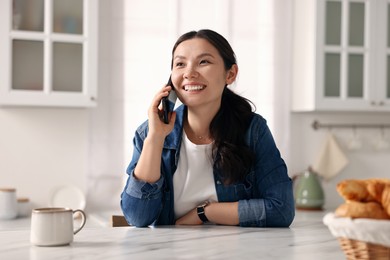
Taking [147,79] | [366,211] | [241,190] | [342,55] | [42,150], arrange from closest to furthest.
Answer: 1. [366,211]
2. [241,190]
3. [42,150]
4. [147,79]
5. [342,55]

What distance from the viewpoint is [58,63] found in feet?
9.74

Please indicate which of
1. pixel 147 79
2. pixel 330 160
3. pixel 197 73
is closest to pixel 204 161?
pixel 197 73

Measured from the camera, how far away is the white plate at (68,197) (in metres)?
3.17

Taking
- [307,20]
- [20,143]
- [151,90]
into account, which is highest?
[307,20]

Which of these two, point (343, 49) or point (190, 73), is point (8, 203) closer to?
point (190, 73)

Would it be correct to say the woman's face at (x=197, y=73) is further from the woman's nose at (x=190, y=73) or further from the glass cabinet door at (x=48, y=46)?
the glass cabinet door at (x=48, y=46)

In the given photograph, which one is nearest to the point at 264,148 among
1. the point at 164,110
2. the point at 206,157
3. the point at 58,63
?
the point at 206,157

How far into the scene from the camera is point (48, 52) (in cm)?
293

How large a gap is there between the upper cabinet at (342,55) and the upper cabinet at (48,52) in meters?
1.29

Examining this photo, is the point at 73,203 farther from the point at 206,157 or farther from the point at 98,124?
the point at 206,157

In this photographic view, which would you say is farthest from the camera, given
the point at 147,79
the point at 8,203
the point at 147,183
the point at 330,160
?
the point at 330,160

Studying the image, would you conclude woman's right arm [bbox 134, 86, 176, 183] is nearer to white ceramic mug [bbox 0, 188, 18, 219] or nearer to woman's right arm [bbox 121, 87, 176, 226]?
woman's right arm [bbox 121, 87, 176, 226]

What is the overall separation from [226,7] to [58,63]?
1090 mm

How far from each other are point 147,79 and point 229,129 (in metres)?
1.49
